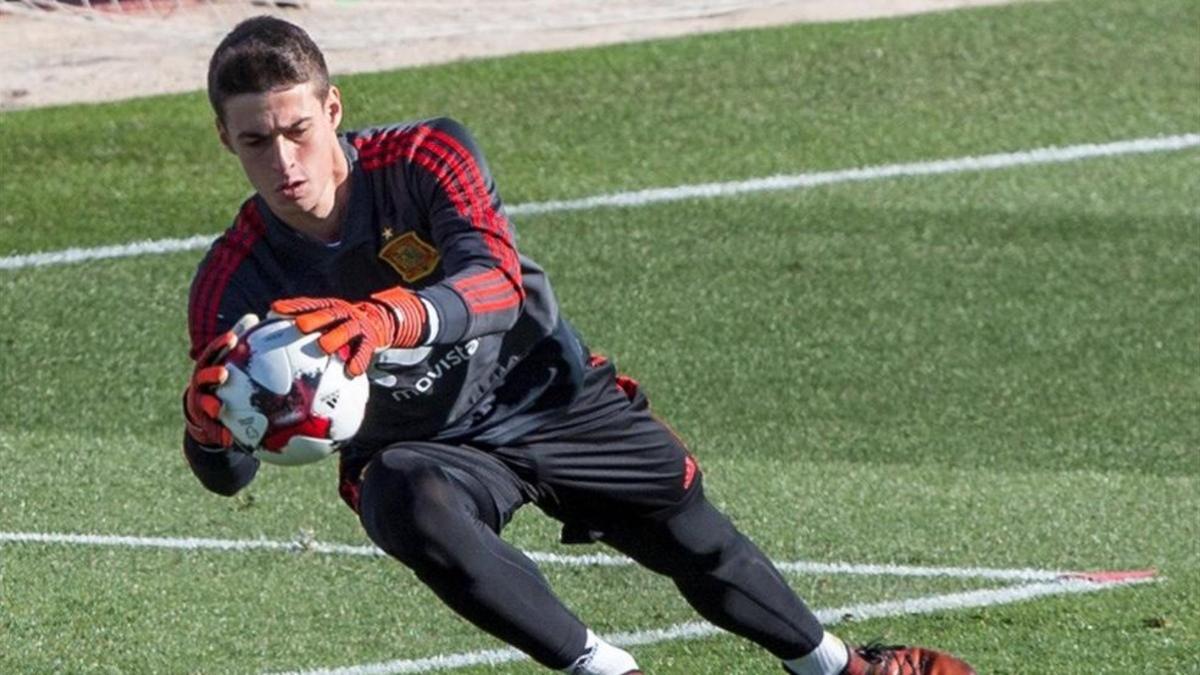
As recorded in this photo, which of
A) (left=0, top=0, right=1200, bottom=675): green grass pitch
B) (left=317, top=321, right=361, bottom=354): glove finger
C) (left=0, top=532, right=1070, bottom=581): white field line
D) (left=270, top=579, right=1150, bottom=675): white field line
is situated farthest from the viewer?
(left=0, top=532, right=1070, bottom=581): white field line

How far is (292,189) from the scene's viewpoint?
5168 millimetres

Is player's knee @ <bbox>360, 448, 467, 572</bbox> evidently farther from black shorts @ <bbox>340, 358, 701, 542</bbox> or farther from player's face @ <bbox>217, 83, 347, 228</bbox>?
player's face @ <bbox>217, 83, 347, 228</bbox>

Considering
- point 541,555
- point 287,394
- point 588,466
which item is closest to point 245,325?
point 287,394

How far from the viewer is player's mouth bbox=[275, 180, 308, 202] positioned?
5160mm

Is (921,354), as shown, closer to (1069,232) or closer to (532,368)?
(1069,232)

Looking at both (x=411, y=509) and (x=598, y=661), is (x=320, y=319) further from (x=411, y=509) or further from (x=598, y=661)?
(x=598, y=661)

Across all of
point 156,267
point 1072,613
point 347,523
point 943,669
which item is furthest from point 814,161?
point 943,669

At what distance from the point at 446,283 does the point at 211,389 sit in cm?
55

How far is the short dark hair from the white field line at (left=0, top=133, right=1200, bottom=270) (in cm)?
567

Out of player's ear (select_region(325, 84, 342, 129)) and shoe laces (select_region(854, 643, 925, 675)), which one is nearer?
player's ear (select_region(325, 84, 342, 129))

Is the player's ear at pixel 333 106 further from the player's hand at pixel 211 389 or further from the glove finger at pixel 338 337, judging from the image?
the glove finger at pixel 338 337

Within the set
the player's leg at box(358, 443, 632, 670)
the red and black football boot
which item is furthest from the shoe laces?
the player's leg at box(358, 443, 632, 670)

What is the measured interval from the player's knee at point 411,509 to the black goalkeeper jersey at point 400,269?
0.74 ft

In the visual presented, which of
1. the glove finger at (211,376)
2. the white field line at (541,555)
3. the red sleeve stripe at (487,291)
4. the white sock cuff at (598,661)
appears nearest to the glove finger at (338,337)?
the glove finger at (211,376)
